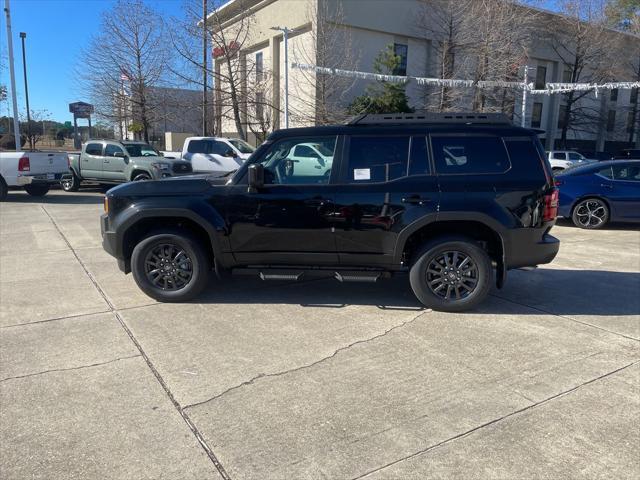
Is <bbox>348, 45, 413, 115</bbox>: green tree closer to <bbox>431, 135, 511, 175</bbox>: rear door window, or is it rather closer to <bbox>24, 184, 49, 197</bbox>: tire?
<bbox>24, 184, 49, 197</bbox>: tire

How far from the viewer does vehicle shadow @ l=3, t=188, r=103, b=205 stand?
1471 cm

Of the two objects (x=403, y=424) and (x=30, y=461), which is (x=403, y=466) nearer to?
(x=403, y=424)

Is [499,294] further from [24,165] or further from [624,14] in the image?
[624,14]

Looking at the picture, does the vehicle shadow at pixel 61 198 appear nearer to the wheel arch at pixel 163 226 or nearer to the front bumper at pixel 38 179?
the front bumper at pixel 38 179

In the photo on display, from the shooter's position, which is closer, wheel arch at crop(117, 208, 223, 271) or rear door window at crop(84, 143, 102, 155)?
wheel arch at crop(117, 208, 223, 271)

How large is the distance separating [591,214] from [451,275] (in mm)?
6896

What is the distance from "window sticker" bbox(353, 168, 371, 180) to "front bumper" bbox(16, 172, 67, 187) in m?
13.0

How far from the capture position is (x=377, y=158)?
16.3 feet

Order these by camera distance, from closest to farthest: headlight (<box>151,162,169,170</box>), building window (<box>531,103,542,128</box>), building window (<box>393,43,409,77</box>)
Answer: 1. headlight (<box>151,162,169,170</box>)
2. building window (<box>393,43,409,77</box>)
3. building window (<box>531,103,542,128</box>)

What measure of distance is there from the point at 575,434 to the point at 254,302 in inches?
130

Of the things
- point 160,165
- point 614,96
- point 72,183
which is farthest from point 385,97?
point 614,96

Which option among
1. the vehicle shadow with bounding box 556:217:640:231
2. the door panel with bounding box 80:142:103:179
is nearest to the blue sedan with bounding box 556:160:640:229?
the vehicle shadow with bounding box 556:217:640:231

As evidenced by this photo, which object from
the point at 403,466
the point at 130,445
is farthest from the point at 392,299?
the point at 130,445

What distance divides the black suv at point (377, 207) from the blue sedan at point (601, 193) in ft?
20.1
